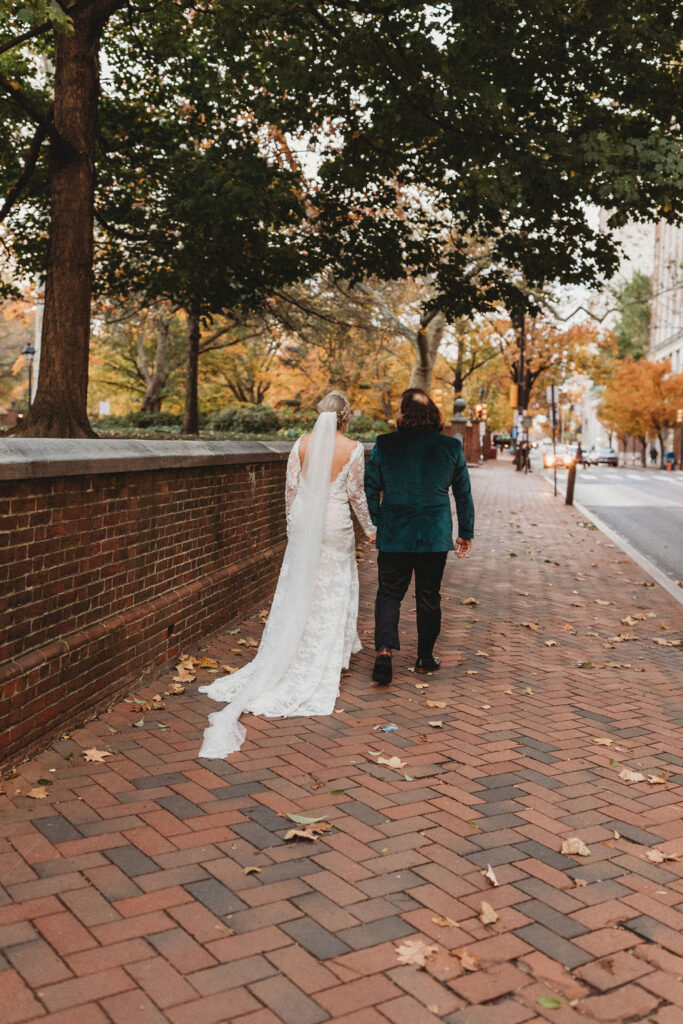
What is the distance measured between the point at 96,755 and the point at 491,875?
6.64 feet

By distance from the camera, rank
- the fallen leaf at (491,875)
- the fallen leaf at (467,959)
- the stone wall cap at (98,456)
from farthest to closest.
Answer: the stone wall cap at (98,456) → the fallen leaf at (491,875) → the fallen leaf at (467,959)

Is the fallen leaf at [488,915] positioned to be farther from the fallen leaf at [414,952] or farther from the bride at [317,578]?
the bride at [317,578]

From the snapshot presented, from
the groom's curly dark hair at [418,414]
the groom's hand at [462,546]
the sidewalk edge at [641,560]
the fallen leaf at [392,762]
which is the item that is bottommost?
the sidewalk edge at [641,560]

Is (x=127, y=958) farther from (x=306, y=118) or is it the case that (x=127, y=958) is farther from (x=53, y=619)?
(x=306, y=118)

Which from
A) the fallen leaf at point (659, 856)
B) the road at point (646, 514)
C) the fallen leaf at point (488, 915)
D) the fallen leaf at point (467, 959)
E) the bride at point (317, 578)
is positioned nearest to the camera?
the fallen leaf at point (467, 959)

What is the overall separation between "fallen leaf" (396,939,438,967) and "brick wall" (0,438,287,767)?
2.06 m

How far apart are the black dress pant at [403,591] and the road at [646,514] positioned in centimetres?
677

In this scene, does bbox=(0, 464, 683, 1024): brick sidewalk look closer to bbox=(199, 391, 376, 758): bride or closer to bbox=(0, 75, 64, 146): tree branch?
bbox=(199, 391, 376, 758): bride

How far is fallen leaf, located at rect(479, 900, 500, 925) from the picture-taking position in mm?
3059

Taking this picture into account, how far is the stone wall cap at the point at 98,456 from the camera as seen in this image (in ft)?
13.4

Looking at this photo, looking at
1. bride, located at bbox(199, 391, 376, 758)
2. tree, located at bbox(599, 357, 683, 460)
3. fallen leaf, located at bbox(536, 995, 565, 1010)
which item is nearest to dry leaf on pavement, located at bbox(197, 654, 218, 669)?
bride, located at bbox(199, 391, 376, 758)

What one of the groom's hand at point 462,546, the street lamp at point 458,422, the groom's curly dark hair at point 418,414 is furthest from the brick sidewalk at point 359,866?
the street lamp at point 458,422

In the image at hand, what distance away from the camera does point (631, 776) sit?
4.52 metres

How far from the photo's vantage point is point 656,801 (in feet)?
13.9
